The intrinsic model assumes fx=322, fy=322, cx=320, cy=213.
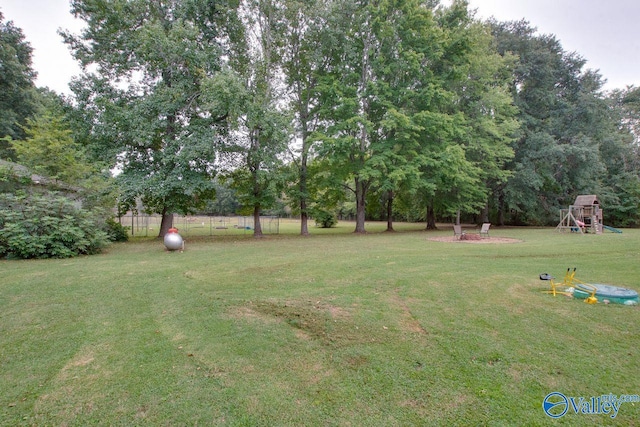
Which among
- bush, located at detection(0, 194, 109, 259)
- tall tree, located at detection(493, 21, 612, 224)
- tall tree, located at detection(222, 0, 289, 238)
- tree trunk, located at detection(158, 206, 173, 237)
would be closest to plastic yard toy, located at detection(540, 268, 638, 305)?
tall tree, located at detection(222, 0, 289, 238)

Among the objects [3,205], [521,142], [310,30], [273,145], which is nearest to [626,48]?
[521,142]

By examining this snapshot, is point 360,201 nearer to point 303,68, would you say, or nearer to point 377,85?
Result: point 377,85

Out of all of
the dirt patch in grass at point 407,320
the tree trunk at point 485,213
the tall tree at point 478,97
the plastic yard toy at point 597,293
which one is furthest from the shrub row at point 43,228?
the tree trunk at point 485,213

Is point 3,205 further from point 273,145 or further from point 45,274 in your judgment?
point 273,145

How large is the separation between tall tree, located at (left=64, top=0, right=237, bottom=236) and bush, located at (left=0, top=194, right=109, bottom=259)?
3007 millimetres

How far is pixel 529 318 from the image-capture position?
4.39 metres

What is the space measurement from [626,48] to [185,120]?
21089mm

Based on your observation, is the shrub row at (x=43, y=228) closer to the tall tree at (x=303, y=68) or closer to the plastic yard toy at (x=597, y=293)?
the tall tree at (x=303, y=68)

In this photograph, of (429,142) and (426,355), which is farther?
(429,142)

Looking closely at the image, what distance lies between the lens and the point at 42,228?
10523 mm

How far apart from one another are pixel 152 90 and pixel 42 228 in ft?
25.9

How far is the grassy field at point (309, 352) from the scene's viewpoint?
254cm

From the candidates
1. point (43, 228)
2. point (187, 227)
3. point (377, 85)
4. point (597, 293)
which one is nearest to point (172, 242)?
point (43, 228)

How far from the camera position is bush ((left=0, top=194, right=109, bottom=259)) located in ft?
32.7
